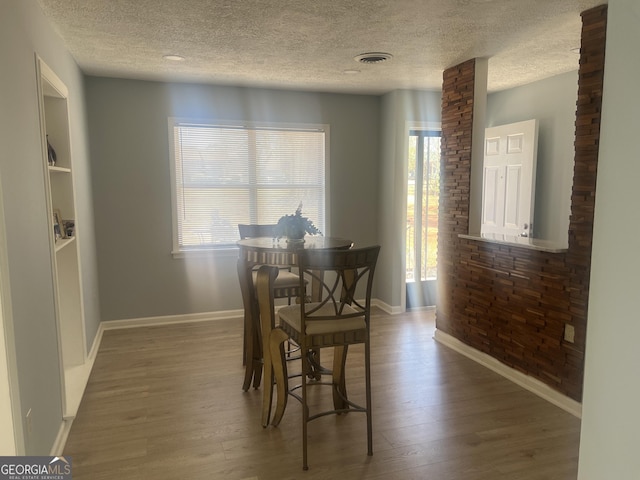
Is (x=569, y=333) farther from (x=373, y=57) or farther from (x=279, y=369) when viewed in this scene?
(x=373, y=57)

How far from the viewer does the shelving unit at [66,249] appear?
2982 mm

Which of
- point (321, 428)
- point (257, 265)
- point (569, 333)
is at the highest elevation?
point (257, 265)

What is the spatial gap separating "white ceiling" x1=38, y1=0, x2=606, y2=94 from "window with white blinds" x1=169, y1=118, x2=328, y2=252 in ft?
1.99

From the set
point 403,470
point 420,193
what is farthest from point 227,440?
point 420,193

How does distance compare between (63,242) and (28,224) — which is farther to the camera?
(63,242)

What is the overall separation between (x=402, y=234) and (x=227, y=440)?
3.07 metres

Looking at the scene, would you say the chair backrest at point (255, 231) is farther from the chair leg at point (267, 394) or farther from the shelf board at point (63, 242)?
the chair leg at point (267, 394)

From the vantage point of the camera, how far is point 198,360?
147 inches

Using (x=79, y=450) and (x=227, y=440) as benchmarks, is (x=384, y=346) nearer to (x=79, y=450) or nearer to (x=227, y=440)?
(x=227, y=440)

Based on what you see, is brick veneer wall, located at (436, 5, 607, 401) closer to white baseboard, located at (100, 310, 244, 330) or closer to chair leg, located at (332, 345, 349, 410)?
chair leg, located at (332, 345, 349, 410)

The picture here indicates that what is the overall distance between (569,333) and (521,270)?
54 cm

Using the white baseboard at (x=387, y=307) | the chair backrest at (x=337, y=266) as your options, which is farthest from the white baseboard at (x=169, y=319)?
the chair backrest at (x=337, y=266)

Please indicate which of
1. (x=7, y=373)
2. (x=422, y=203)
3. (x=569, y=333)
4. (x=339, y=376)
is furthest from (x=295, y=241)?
(x=422, y=203)

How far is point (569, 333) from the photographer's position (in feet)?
9.49
